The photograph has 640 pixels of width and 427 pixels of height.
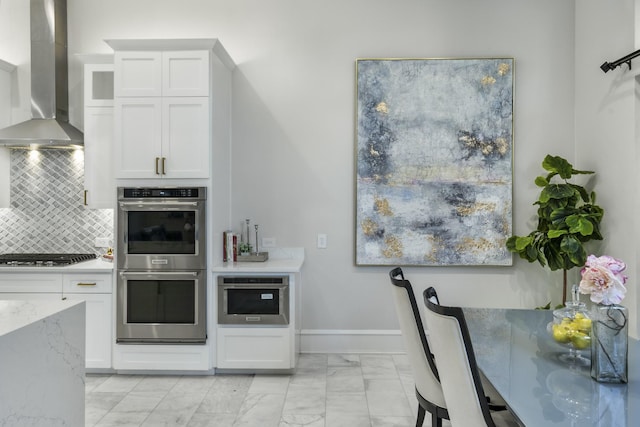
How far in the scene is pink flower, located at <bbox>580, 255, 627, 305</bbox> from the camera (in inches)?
66.7

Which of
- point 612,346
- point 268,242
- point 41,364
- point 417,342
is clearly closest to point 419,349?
point 417,342

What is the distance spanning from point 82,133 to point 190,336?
6.70 ft

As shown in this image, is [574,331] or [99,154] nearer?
[574,331]

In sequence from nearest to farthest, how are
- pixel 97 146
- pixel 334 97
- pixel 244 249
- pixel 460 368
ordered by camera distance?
pixel 460 368 < pixel 97 146 < pixel 244 249 < pixel 334 97

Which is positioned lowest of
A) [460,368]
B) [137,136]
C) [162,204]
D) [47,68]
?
[460,368]

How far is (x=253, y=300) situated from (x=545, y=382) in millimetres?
2348

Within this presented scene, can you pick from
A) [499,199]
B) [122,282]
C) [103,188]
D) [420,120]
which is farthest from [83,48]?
[499,199]

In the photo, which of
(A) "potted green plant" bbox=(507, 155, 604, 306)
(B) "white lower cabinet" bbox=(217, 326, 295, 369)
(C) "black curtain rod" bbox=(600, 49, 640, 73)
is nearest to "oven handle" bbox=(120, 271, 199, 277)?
(B) "white lower cabinet" bbox=(217, 326, 295, 369)

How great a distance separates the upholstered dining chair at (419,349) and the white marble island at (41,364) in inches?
55.2

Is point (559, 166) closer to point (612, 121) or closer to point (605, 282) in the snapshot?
point (612, 121)

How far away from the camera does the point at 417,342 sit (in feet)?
7.03

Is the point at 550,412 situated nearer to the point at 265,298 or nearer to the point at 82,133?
the point at 265,298

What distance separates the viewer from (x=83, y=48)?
14.2 feet

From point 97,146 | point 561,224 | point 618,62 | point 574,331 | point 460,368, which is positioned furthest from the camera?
point 97,146
